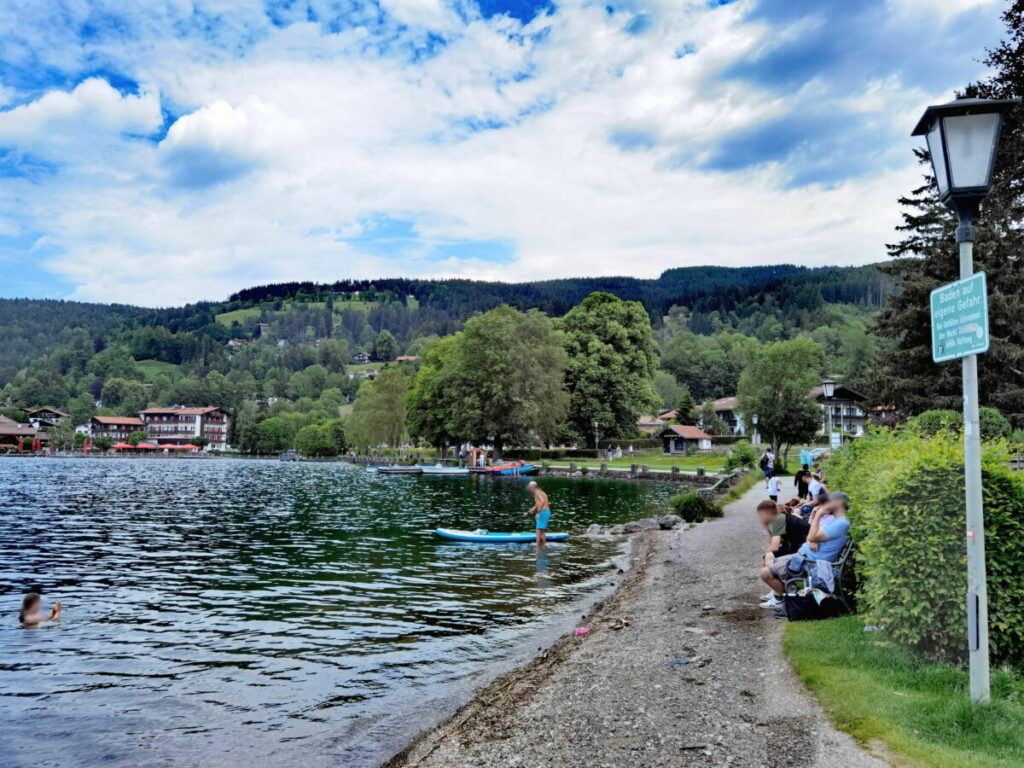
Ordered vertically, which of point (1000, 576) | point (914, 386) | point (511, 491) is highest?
point (914, 386)

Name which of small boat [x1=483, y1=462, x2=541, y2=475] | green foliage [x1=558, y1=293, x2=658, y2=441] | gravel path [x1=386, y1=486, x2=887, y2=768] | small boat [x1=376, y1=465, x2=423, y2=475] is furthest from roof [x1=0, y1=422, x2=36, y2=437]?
gravel path [x1=386, y1=486, x2=887, y2=768]

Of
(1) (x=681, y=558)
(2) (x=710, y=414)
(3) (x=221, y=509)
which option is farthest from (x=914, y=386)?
(2) (x=710, y=414)

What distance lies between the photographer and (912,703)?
681 cm

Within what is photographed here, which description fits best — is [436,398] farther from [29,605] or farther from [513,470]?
[29,605]

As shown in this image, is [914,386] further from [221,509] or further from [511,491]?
[221,509]

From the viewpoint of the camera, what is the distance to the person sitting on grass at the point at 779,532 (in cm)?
1192

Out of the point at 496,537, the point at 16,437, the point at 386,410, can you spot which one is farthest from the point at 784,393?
the point at 16,437

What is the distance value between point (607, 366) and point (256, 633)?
70056 mm

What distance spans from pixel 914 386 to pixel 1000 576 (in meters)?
29.5

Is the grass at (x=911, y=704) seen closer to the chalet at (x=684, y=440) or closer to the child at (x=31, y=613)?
the child at (x=31, y=613)

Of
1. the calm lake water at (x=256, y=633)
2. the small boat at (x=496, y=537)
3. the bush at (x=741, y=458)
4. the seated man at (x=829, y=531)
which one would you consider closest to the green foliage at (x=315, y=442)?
the bush at (x=741, y=458)

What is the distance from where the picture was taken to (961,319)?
633 cm

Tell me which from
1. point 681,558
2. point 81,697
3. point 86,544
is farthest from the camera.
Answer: point 86,544

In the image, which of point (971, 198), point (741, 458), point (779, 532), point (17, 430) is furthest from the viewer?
point (17, 430)
